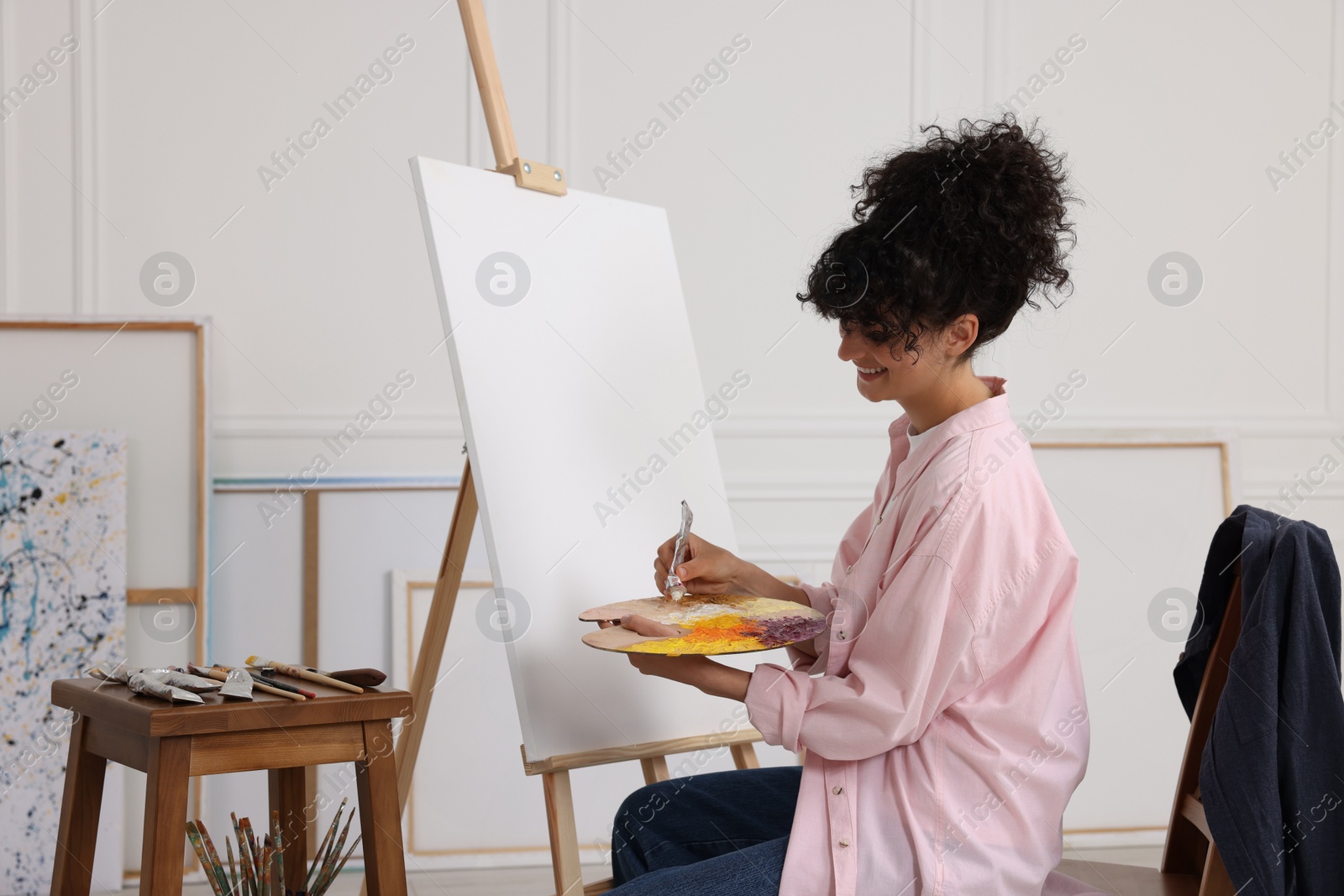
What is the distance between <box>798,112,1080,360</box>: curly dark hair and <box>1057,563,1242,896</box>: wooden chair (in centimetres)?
42

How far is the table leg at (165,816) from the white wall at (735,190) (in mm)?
1306

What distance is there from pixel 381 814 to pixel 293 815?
301mm

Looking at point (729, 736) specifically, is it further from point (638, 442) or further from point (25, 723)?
point (25, 723)

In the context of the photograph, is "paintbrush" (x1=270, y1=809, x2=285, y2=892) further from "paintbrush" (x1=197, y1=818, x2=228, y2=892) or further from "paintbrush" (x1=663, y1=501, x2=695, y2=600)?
"paintbrush" (x1=663, y1=501, x2=695, y2=600)

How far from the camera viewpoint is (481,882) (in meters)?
2.47

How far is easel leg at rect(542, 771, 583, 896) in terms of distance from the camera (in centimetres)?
135

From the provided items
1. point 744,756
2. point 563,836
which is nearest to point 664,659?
point 563,836

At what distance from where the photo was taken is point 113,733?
1.36m

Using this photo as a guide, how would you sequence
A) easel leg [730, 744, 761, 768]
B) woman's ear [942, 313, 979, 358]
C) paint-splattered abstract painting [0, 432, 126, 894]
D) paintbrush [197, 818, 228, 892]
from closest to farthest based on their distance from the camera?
woman's ear [942, 313, 979, 358] → paintbrush [197, 818, 228, 892] → easel leg [730, 744, 761, 768] → paint-splattered abstract painting [0, 432, 126, 894]

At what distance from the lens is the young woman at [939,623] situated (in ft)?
3.55

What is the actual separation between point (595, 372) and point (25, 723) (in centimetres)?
161

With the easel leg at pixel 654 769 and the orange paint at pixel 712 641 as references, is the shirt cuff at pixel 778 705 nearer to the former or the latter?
the orange paint at pixel 712 641

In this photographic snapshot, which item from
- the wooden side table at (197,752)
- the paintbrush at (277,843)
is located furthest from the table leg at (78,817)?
the paintbrush at (277,843)

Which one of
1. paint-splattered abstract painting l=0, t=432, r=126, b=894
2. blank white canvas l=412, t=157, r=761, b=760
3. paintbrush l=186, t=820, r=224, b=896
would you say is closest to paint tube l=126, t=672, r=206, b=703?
paintbrush l=186, t=820, r=224, b=896
